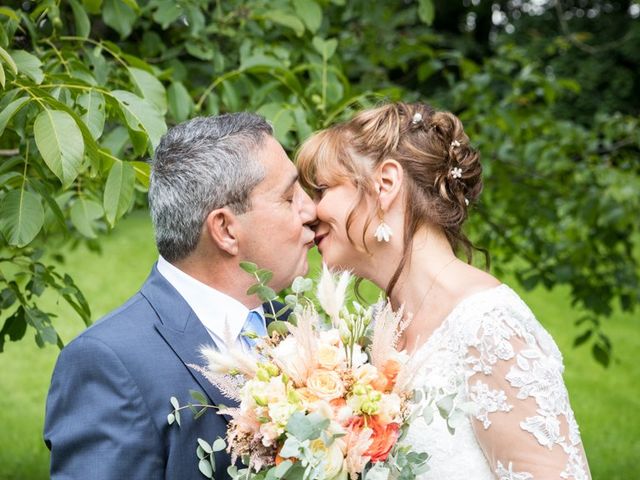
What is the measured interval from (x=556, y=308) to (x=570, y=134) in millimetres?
7404

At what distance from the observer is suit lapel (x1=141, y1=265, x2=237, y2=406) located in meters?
2.34

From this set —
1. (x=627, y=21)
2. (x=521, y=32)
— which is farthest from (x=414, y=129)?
(x=627, y=21)

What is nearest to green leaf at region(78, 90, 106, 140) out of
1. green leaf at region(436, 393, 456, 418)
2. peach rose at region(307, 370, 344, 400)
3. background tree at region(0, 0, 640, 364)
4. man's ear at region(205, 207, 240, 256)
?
background tree at region(0, 0, 640, 364)

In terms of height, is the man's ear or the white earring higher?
the man's ear

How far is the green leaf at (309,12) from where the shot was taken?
3.60 metres

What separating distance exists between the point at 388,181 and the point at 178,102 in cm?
93

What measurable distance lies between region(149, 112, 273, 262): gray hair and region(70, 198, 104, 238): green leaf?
2.63 feet

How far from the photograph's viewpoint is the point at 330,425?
1.92m

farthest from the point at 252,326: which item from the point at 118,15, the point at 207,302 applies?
the point at 118,15

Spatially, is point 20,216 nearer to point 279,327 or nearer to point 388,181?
point 279,327

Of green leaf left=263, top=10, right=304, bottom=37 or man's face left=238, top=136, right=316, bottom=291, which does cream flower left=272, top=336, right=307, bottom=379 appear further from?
green leaf left=263, top=10, right=304, bottom=37

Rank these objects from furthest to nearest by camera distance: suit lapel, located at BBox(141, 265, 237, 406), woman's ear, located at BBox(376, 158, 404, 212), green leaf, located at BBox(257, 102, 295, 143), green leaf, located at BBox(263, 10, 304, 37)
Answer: green leaf, located at BBox(263, 10, 304, 37)
green leaf, located at BBox(257, 102, 295, 143)
woman's ear, located at BBox(376, 158, 404, 212)
suit lapel, located at BBox(141, 265, 237, 406)

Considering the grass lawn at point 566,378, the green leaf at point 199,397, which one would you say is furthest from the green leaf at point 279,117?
the grass lawn at point 566,378

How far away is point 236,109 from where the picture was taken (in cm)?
344
